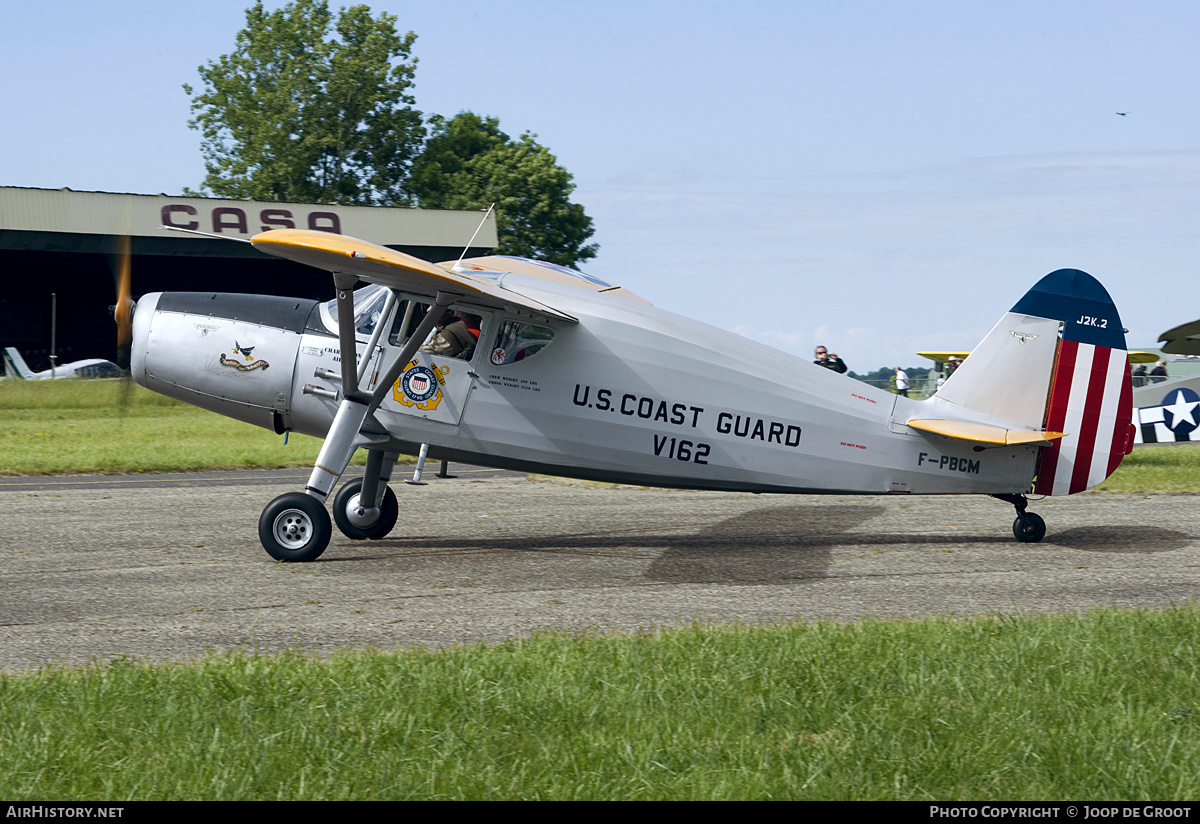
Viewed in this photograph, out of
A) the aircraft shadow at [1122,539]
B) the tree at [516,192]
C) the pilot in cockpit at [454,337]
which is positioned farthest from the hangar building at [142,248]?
the aircraft shadow at [1122,539]

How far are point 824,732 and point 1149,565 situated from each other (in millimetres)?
6462

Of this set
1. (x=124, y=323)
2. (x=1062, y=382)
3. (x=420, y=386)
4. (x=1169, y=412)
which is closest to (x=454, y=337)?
(x=420, y=386)

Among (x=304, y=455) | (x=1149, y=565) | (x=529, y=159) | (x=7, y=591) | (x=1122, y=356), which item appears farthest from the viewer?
(x=529, y=159)

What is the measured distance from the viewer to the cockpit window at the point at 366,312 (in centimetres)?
1054

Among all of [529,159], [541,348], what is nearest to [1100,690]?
[541,348]

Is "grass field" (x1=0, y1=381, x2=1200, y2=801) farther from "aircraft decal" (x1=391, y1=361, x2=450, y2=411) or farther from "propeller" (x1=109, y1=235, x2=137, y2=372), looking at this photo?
"propeller" (x1=109, y1=235, x2=137, y2=372)

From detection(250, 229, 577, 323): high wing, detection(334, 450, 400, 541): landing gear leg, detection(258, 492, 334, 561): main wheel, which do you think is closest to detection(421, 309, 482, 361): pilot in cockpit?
detection(250, 229, 577, 323): high wing

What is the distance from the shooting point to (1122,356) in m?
10.8

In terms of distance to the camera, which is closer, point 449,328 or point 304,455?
point 449,328

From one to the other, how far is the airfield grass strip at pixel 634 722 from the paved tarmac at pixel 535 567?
3.73 ft

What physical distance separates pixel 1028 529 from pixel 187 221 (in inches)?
1460

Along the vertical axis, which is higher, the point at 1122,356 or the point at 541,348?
the point at 1122,356

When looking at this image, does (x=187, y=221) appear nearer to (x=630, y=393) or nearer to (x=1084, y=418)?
(x=630, y=393)
